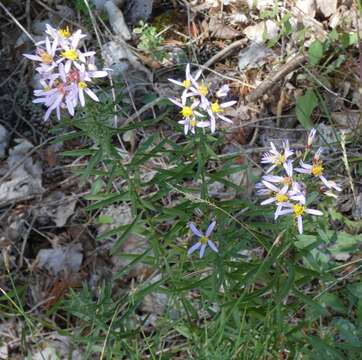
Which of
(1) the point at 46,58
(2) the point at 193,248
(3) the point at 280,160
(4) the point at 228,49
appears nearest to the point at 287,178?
(3) the point at 280,160

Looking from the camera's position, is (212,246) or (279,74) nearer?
(212,246)

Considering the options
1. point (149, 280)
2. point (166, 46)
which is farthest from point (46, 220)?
point (166, 46)

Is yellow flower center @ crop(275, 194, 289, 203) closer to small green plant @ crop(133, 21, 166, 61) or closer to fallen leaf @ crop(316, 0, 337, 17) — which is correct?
small green plant @ crop(133, 21, 166, 61)

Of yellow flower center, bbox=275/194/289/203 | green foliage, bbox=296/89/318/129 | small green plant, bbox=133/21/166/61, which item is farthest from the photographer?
small green plant, bbox=133/21/166/61

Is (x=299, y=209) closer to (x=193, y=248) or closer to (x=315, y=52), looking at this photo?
(x=193, y=248)

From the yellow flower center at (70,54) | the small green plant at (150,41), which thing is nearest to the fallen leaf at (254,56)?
the small green plant at (150,41)

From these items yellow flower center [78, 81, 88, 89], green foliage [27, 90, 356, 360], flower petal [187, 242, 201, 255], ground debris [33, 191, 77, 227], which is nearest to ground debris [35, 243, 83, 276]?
ground debris [33, 191, 77, 227]

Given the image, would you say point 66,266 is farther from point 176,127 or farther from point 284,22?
point 284,22

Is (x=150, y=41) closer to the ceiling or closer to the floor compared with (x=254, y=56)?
closer to the ceiling
